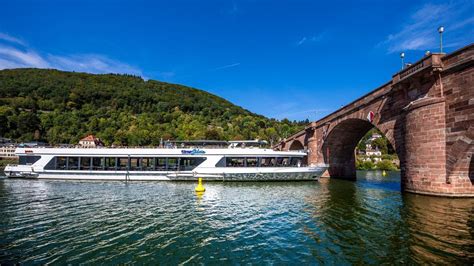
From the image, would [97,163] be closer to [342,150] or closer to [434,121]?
[342,150]

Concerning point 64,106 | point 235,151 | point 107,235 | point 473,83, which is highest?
point 64,106

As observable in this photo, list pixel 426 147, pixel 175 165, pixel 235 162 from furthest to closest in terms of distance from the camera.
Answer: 1. pixel 175 165
2. pixel 235 162
3. pixel 426 147

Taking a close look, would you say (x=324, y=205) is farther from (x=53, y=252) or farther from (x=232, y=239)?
(x=53, y=252)

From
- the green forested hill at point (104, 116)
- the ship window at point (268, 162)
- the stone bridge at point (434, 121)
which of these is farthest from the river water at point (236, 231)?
the green forested hill at point (104, 116)

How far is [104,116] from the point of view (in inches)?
5719

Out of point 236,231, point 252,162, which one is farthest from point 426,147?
point 252,162

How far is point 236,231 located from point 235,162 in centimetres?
2239

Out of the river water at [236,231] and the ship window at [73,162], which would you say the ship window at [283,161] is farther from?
the ship window at [73,162]

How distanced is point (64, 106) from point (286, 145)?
436ft

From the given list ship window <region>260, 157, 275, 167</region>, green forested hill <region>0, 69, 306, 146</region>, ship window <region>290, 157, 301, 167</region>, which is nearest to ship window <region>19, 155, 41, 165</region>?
ship window <region>260, 157, 275, 167</region>

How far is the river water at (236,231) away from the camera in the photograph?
894cm

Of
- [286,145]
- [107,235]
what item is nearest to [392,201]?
[107,235]

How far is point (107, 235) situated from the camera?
11117mm

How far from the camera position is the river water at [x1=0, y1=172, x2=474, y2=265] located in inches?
352
